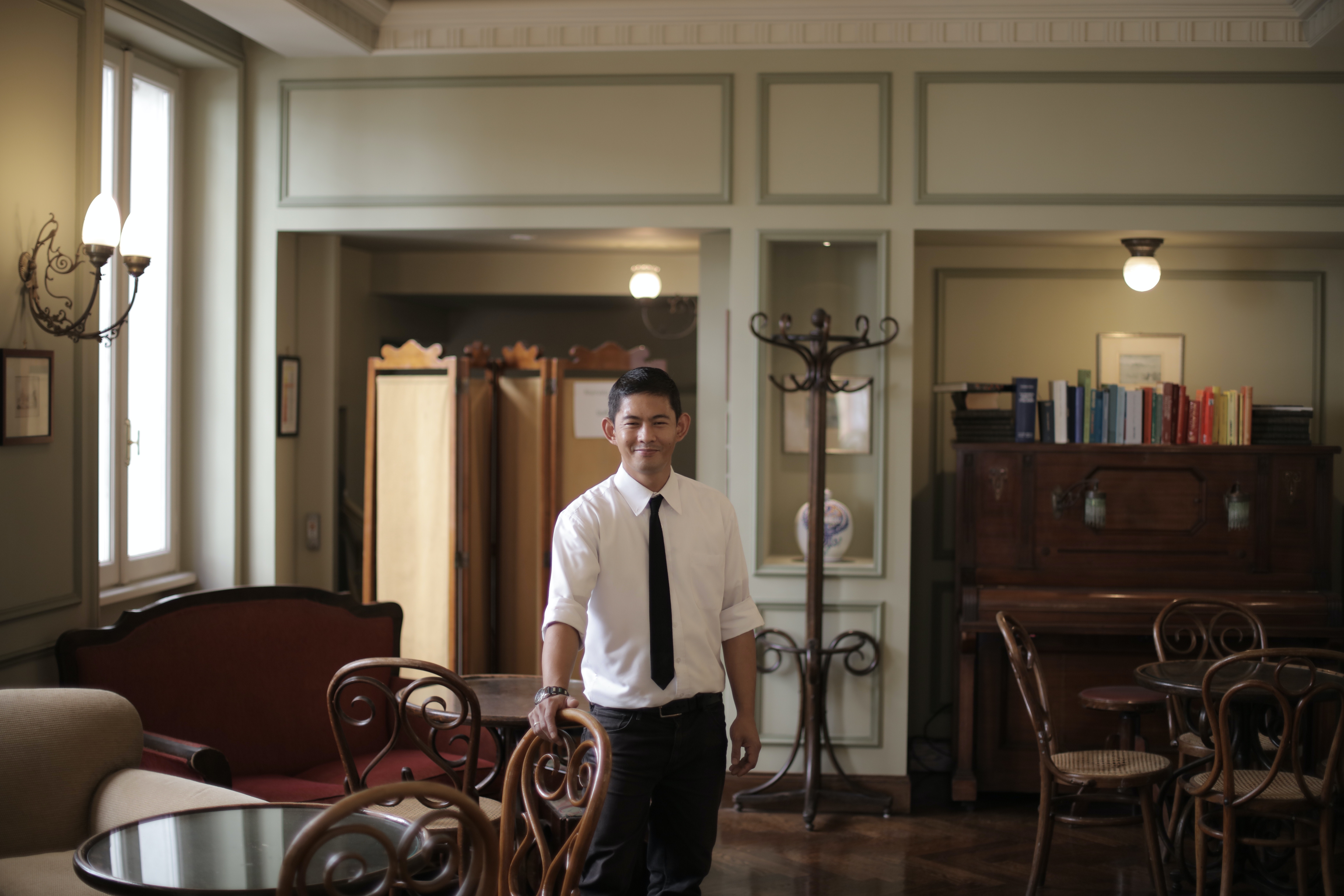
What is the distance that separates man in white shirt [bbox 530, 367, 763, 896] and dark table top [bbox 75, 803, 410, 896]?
45cm

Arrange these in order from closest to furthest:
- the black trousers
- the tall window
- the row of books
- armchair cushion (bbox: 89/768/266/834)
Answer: the black trousers → armchair cushion (bbox: 89/768/266/834) → the tall window → the row of books

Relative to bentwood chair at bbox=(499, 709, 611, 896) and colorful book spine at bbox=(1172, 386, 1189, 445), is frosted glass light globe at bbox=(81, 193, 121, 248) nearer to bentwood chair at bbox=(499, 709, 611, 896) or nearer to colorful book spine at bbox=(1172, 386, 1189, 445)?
bentwood chair at bbox=(499, 709, 611, 896)

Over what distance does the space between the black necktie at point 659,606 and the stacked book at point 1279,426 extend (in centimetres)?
316

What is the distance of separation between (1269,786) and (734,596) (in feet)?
5.74

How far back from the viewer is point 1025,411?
14.8 ft

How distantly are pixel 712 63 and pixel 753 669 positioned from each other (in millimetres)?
2736

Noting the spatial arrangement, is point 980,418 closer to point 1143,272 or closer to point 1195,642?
point 1143,272

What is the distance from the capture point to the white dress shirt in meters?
2.31

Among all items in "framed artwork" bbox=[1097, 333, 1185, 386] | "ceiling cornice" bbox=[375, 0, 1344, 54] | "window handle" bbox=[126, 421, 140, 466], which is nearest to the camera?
"window handle" bbox=[126, 421, 140, 466]

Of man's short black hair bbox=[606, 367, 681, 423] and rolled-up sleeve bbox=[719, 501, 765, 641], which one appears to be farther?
rolled-up sleeve bbox=[719, 501, 765, 641]

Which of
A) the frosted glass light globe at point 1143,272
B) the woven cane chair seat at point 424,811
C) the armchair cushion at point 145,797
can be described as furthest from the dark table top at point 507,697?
the frosted glass light globe at point 1143,272

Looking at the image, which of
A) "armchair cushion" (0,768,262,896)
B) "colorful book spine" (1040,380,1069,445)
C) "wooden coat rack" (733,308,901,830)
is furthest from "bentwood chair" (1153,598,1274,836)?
"armchair cushion" (0,768,262,896)

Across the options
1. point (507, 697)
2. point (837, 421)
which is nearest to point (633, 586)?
point (507, 697)

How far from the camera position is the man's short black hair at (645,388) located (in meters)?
2.30
